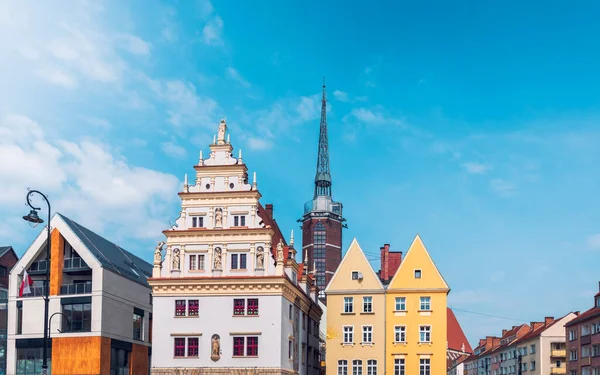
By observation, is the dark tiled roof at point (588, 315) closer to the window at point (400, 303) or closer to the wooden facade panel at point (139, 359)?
the window at point (400, 303)

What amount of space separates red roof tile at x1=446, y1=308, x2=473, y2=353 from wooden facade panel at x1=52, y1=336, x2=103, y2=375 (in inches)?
3478

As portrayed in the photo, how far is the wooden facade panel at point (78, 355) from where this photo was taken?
6025 cm

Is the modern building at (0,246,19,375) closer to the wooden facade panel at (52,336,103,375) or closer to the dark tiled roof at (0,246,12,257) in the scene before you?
the dark tiled roof at (0,246,12,257)

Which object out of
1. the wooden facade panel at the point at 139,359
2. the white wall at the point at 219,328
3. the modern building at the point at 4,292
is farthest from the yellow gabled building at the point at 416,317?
the modern building at the point at 4,292

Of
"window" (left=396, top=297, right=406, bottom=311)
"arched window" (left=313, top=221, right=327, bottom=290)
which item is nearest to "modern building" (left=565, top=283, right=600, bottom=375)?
"window" (left=396, top=297, right=406, bottom=311)

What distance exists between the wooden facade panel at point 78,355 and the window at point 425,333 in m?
24.9

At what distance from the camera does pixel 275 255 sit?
58.4m

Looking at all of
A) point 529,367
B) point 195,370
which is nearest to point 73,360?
point 195,370

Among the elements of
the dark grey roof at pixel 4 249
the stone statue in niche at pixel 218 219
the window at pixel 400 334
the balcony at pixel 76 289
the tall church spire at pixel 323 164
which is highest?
the tall church spire at pixel 323 164

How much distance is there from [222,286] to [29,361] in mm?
18526

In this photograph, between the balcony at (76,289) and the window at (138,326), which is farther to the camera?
the window at (138,326)

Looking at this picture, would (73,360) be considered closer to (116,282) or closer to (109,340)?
(109,340)

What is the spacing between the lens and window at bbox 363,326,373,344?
63.7m

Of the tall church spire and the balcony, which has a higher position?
the tall church spire
